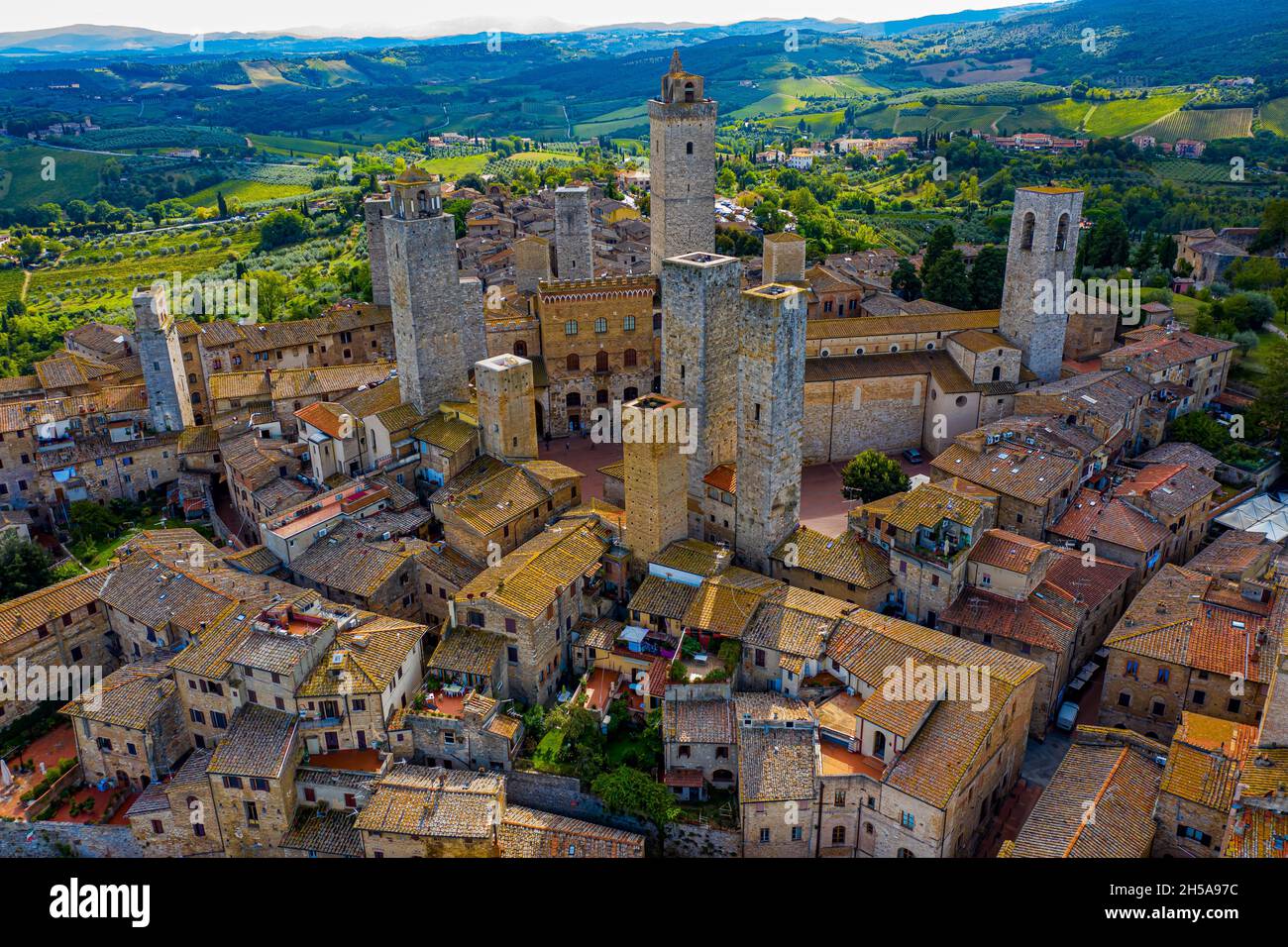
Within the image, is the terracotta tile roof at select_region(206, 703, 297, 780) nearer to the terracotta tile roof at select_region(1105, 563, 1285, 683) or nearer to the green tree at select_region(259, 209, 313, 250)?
the terracotta tile roof at select_region(1105, 563, 1285, 683)

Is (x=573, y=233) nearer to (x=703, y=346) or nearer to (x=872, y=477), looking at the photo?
(x=703, y=346)

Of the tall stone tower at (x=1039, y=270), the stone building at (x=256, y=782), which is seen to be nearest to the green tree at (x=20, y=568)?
the stone building at (x=256, y=782)

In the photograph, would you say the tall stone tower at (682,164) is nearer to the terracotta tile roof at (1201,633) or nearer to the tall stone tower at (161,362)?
the tall stone tower at (161,362)

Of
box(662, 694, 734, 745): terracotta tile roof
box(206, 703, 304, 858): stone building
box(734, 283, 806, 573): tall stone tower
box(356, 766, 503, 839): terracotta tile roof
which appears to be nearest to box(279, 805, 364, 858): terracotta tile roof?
box(206, 703, 304, 858): stone building

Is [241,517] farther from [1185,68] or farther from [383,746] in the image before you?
[1185,68]

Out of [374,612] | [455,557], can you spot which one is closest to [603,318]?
[455,557]

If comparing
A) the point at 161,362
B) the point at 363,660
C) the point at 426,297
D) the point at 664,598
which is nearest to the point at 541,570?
the point at 664,598
